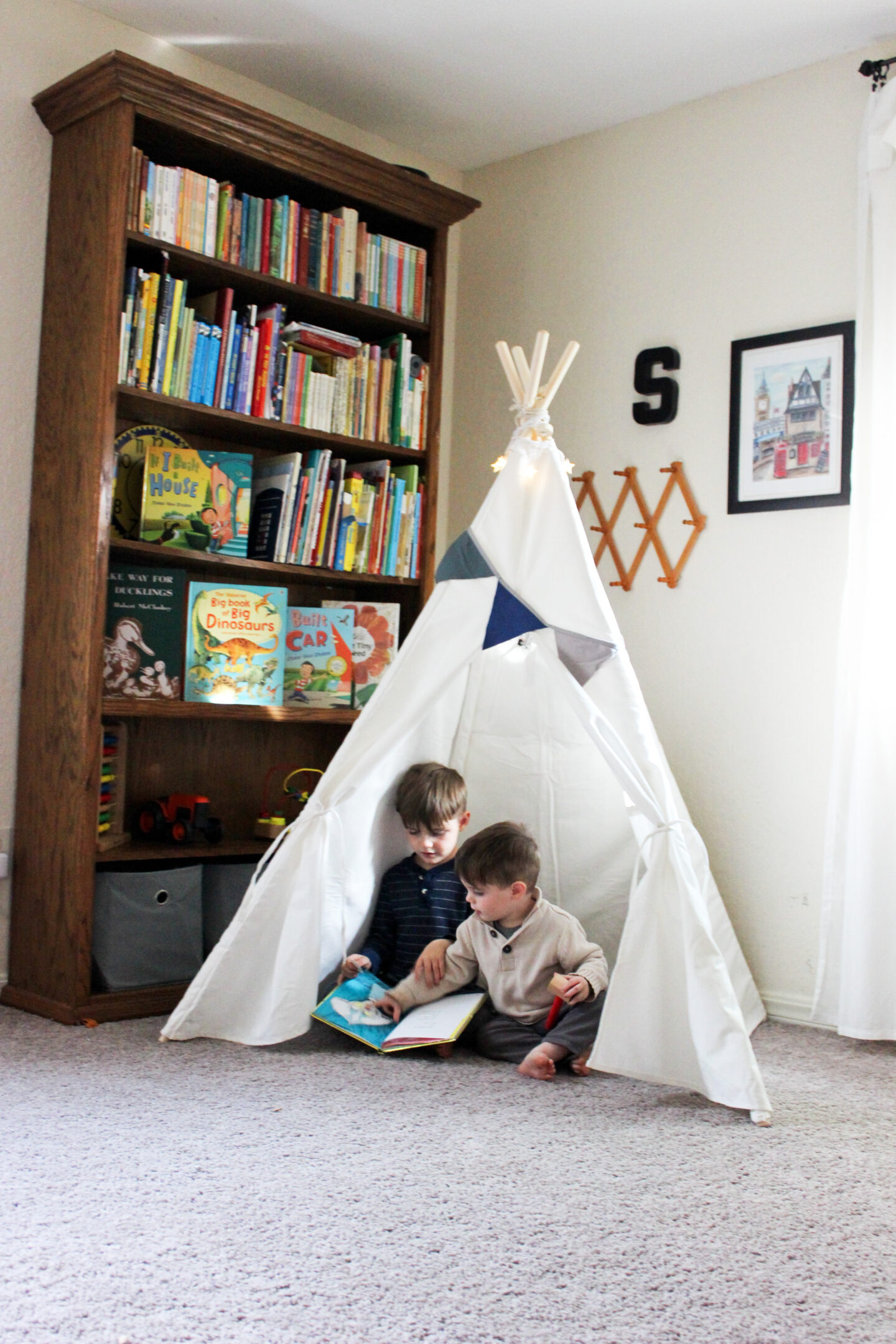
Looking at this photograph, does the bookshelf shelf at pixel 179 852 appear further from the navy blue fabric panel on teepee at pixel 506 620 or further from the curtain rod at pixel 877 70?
the curtain rod at pixel 877 70

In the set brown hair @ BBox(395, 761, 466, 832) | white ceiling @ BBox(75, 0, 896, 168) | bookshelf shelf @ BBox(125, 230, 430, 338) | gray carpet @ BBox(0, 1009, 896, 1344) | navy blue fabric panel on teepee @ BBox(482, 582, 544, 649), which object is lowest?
gray carpet @ BBox(0, 1009, 896, 1344)

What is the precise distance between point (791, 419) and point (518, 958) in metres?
1.47

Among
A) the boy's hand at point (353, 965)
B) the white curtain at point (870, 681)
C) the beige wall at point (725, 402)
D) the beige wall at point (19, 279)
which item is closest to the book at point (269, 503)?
the beige wall at point (19, 279)

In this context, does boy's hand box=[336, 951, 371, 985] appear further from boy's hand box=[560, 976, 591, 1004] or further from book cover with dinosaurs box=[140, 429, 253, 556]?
book cover with dinosaurs box=[140, 429, 253, 556]

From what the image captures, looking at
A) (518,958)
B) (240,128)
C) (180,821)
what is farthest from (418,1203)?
(240,128)

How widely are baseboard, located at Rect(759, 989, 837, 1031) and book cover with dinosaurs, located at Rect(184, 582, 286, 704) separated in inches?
54.6

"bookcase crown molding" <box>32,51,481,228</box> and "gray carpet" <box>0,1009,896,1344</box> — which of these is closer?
"gray carpet" <box>0,1009,896,1344</box>

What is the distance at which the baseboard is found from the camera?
2818 mm

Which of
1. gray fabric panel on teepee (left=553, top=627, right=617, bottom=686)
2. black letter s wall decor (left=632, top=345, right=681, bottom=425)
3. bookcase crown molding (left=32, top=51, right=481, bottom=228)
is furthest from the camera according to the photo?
black letter s wall decor (left=632, top=345, right=681, bottom=425)

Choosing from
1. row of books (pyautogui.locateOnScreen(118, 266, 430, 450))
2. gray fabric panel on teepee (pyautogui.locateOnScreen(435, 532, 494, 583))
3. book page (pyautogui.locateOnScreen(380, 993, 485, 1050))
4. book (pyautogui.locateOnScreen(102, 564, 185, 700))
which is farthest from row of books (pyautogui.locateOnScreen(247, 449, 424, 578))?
book page (pyautogui.locateOnScreen(380, 993, 485, 1050))

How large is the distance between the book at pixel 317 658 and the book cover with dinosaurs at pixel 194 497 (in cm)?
26

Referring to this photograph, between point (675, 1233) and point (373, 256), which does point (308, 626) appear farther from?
point (675, 1233)

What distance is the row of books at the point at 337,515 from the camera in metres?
2.96

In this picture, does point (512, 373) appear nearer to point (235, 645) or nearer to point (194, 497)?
point (194, 497)
